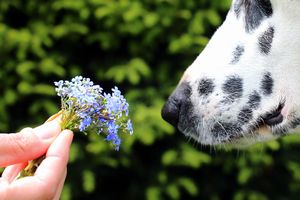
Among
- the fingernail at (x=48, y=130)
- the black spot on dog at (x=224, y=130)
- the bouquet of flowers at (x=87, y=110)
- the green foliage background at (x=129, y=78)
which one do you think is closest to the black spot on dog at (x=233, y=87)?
the black spot on dog at (x=224, y=130)

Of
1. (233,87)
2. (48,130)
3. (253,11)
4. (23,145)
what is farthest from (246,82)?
(23,145)

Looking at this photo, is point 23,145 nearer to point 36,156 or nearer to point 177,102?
point 36,156

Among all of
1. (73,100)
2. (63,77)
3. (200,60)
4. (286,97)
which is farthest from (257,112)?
(63,77)

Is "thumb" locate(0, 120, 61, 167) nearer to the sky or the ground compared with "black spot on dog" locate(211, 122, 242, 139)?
nearer to the sky

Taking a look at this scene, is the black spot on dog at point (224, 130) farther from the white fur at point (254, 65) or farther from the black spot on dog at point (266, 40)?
the black spot on dog at point (266, 40)

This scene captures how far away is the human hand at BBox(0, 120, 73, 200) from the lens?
4.62 feet

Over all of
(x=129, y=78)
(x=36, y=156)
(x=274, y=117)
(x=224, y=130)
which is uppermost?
(x=36, y=156)

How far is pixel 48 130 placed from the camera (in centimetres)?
157

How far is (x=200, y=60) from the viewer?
8.38 ft

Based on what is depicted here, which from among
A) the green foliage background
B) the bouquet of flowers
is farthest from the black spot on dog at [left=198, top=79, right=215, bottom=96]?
the green foliage background

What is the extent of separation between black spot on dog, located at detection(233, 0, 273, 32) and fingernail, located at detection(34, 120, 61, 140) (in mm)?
1149

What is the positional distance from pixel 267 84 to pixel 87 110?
1032 mm

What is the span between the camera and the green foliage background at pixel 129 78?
4.00 meters

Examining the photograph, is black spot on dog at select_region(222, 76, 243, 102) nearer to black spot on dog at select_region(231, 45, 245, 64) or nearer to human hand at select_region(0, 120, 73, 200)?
black spot on dog at select_region(231, 45, 245, 64)
